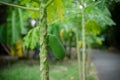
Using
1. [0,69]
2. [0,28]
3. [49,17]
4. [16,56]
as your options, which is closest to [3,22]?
[0,28]

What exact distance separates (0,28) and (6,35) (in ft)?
1.11

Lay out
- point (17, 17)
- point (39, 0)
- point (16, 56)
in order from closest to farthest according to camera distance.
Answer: point (39, 0) < point (17, 17) < point (16, 56)

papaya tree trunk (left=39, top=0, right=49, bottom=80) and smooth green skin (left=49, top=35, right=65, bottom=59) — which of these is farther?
smooth green skin (left=49, top=35, right=65, bottom=59)

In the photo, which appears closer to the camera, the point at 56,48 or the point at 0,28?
the point at 56,48

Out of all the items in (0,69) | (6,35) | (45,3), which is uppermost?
(45,3)

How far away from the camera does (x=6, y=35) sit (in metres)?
8.60

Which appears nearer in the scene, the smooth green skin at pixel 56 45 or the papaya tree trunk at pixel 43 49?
the papaya tree trunk at pixel 43 49

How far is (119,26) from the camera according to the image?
134 inches

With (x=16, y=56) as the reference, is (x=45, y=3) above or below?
above

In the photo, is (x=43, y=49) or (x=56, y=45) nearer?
(x=43, y=49)

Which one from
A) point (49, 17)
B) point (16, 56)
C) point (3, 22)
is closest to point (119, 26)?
point (49, 17)

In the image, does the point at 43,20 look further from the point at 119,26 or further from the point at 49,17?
the point at 119,26

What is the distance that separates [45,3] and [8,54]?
10735 mm

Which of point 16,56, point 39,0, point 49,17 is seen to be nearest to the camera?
point 39,0
